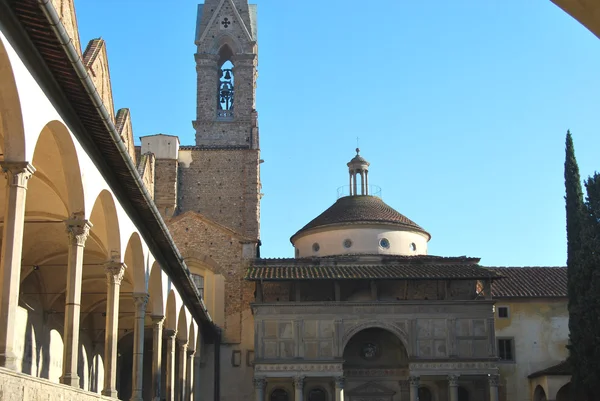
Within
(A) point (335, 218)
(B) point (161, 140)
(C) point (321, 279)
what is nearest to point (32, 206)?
(C) point (321, 279)

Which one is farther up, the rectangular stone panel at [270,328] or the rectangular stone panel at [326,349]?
the rectangular stone panel at [270,328]

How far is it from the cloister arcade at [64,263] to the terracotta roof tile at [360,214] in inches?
395

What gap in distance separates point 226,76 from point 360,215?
59.1ft

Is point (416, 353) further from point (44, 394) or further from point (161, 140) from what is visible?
point (44, 394)

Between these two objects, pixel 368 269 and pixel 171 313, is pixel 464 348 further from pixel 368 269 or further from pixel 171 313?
pixel 171 313

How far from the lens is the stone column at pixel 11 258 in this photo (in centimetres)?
1014

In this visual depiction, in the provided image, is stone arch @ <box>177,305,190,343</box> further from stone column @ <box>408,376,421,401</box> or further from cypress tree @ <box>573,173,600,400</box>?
cypress tree @ <box>573,173,600,400</box>

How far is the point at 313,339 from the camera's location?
34.7 m

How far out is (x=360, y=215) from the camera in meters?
41.6

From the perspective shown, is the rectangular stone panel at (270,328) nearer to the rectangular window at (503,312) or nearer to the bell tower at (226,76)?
the rectangular window at (503,312)

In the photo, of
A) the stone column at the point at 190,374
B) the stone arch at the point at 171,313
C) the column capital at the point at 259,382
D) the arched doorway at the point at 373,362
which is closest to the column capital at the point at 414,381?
the arched doorway at the point at 373,362

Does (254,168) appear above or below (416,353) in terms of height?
above

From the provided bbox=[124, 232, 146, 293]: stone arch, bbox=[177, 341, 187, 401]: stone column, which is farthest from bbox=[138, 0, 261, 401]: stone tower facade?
bbox=[124, 232, 146, 293]: stone arch

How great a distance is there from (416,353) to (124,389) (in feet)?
43.1
